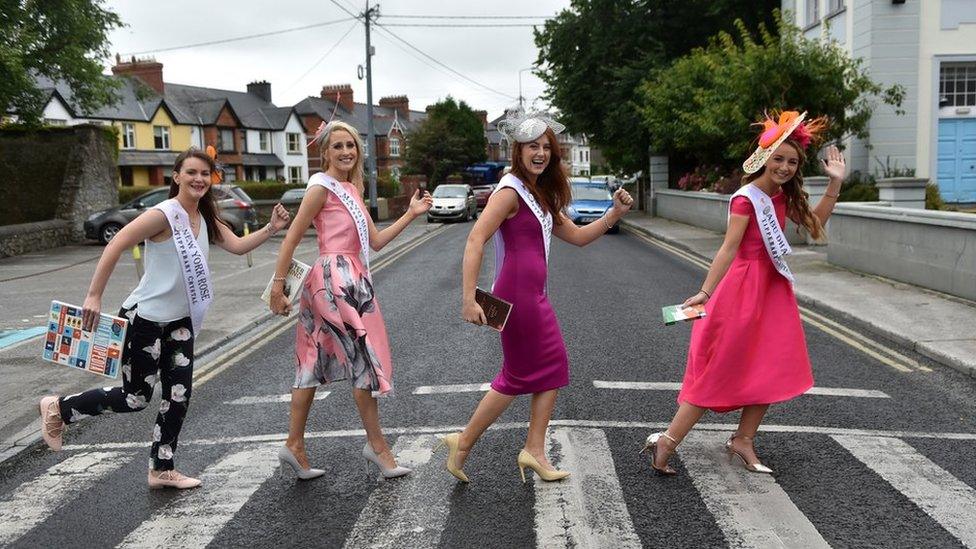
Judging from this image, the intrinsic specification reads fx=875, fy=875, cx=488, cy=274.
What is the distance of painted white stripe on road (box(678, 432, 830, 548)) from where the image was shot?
3896 millimetres

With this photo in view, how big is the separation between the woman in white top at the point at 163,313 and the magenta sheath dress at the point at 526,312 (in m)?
1.63

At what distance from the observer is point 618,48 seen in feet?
113

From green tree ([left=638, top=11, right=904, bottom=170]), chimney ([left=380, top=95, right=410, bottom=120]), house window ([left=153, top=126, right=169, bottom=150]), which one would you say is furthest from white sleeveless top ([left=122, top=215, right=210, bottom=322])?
chimney ([left=380, top=95, right=410, bottom=120])

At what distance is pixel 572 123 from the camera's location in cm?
3706

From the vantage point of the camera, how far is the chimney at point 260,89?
72000 mm

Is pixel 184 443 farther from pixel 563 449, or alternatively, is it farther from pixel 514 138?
pixel 514 138

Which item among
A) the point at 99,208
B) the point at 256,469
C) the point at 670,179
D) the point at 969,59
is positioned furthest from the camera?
the point at 670,179

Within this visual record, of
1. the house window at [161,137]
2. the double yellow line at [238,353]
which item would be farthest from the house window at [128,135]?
the double yellow line at [238,353]

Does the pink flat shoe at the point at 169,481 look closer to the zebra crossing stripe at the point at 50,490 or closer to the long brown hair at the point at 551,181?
the zebra crossing stripe at the point at 50,490

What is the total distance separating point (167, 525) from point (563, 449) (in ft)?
7.36

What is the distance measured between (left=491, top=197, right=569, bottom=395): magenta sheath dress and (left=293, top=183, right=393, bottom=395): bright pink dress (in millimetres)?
683

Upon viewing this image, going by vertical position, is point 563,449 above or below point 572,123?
below

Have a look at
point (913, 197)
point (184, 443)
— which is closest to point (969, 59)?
point (913, 197)

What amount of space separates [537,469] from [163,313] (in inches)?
83.4
